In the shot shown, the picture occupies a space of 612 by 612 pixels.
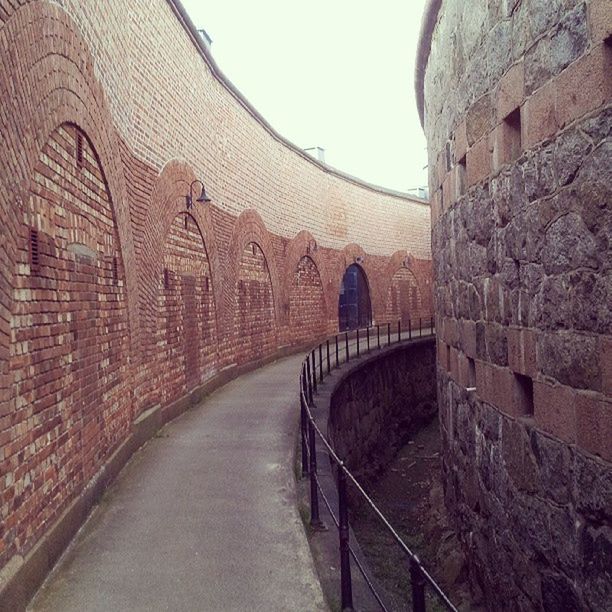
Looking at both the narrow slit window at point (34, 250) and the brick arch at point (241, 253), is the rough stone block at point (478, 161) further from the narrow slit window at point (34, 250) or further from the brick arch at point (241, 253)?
the brick arch at point (241, 253)

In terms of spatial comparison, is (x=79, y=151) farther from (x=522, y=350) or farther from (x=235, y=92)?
(x=235, y=92)

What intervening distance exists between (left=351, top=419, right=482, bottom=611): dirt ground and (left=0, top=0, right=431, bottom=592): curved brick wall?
3004mm

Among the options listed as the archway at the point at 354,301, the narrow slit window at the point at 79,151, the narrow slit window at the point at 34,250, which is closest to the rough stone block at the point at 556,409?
the narrow slit window at the point at 34,250

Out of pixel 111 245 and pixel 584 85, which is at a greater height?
pixel 584 85

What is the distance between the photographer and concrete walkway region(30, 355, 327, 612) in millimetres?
4109

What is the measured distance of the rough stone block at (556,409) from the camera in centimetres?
398

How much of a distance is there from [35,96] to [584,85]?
11.4ft

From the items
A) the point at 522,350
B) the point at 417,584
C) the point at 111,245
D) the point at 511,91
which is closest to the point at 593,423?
the point at 522,350

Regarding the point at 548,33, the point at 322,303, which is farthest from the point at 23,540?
the point at 322,303

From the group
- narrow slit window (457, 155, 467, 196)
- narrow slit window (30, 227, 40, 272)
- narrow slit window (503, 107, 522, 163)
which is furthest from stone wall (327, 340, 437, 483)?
narrow slit window (30, 227, 40, 272)

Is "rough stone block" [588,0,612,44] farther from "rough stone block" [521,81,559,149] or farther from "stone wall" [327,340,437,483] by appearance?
"stone wall" [327,340,437,483]

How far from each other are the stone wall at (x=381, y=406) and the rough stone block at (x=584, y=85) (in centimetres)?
563

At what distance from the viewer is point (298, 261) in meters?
18.1

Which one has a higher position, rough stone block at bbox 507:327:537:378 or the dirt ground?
rough stone block at bbox 507:327:537:378
